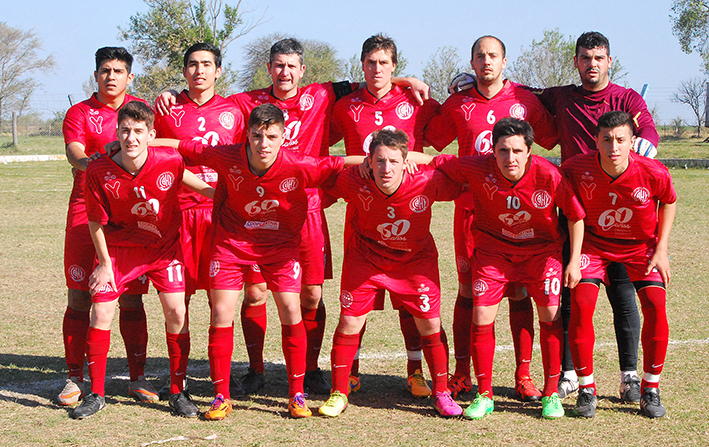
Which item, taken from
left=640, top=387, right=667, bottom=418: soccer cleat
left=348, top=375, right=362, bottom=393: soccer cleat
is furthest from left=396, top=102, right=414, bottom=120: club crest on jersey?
left=640, top=387, right=667, bottom=418: soccer cleat

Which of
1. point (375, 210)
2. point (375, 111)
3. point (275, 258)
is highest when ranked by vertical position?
point (375, 111)

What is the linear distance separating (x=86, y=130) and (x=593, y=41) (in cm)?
365

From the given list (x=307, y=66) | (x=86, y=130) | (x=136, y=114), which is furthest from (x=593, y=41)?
(x=307, y=66)

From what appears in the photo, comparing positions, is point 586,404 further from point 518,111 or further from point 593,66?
point 593,66

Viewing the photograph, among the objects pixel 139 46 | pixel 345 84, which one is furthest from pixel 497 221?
pixel 139 46

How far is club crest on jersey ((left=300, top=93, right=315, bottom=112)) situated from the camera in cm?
518

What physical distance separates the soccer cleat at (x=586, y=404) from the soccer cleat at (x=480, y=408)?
21.1 inches

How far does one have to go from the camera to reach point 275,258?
4.54 meters

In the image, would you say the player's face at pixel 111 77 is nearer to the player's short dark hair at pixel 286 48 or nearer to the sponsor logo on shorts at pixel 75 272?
the player's short dark hair at pixel 286 48

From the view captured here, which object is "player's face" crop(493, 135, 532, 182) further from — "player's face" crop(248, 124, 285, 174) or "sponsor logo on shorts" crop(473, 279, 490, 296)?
"player's face" crop(248, 124, 285, 174)

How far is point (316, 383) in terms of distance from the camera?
4.98m

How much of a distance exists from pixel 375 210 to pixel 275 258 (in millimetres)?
732

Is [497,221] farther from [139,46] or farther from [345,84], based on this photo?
[139,46]

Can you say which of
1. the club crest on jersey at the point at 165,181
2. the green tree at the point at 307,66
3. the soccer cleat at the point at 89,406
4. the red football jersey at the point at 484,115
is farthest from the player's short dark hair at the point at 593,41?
the green tree at the point at 307,66
